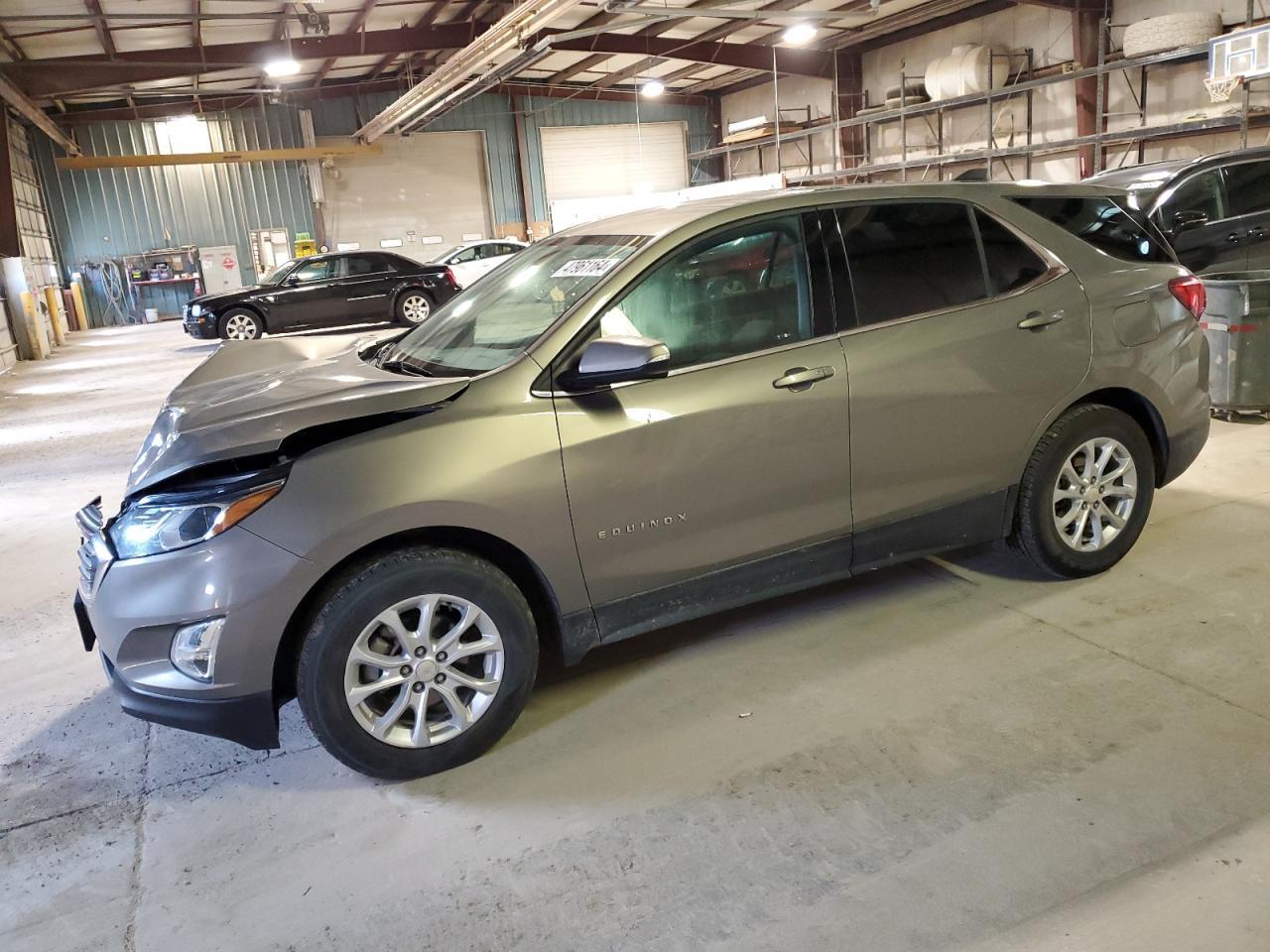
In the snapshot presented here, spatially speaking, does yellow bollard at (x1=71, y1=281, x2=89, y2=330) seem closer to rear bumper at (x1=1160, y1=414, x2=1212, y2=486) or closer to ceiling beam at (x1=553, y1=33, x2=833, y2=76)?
ceiling beam at (x1=553, y1=33, x2=833, y2=76)

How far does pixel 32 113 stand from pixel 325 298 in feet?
27.8

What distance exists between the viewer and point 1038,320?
3.44 m

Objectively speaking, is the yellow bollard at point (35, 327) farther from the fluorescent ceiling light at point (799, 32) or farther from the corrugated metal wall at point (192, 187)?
the fluorescent ceiling light at point (799, 32)

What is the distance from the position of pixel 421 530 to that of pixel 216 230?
83.8 feet

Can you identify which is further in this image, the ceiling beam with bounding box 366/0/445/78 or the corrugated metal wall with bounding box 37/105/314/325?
the corrugated metal wall with bounding box 37/105/314/325

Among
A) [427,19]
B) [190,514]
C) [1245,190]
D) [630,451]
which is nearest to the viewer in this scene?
[190,514]

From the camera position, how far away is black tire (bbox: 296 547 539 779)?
2.54 m

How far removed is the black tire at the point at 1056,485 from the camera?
3.54 m

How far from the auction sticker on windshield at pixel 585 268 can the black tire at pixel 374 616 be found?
1047mm

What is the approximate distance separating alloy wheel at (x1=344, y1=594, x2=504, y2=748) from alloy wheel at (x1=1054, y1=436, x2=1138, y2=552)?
230cm

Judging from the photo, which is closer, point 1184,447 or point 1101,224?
point 1101,224

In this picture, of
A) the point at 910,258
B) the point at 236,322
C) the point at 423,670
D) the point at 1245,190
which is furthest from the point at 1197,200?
the point at 236,322

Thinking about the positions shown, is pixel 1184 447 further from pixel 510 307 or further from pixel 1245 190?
pixel 1245 190

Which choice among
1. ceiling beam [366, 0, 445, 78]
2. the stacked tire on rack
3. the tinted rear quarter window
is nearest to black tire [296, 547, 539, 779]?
the tinted rear quarter window
